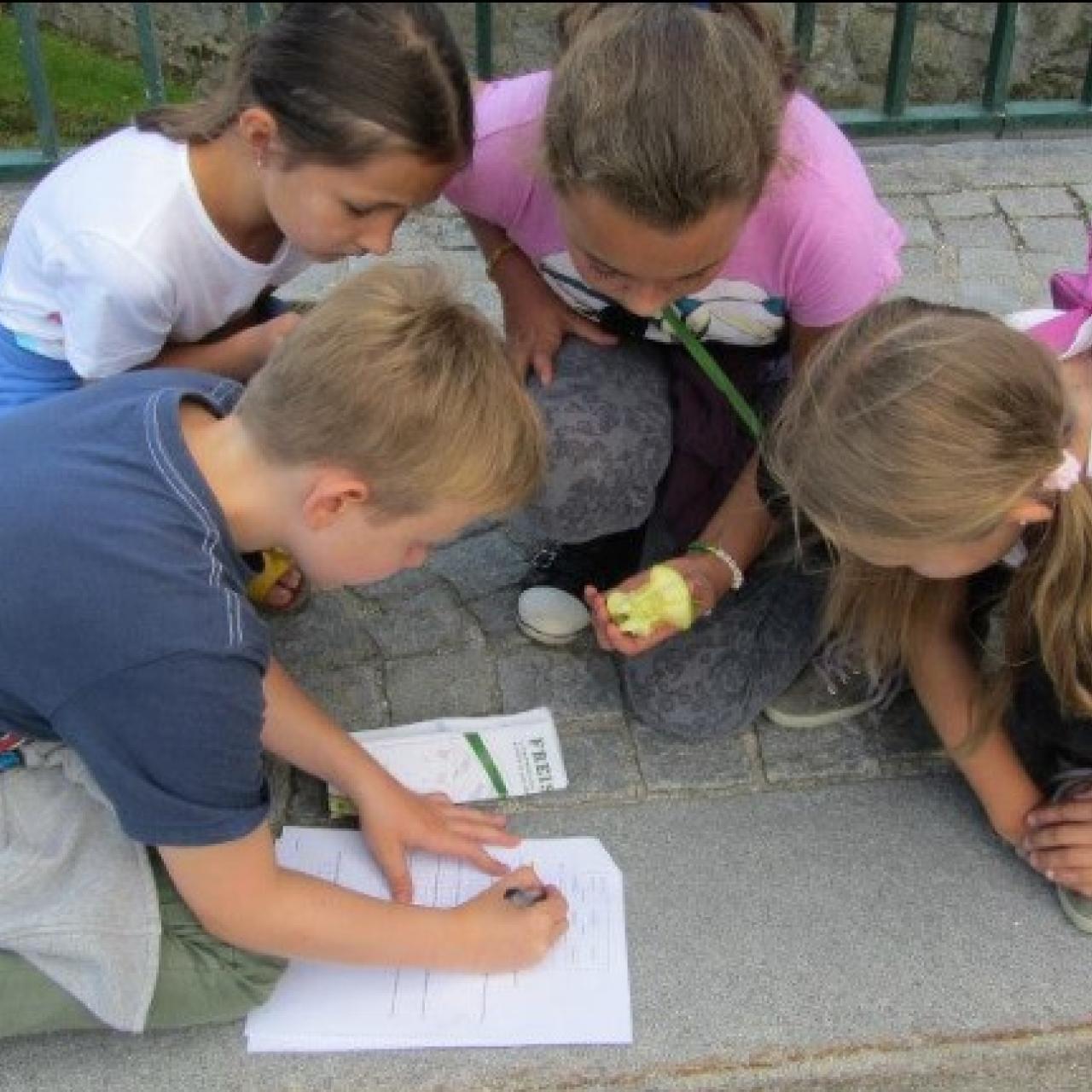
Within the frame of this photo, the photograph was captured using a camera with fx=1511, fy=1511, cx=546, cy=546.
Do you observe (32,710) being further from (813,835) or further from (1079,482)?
(1079,482)

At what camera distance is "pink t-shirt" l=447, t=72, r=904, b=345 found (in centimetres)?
207

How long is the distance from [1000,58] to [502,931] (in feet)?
9.00

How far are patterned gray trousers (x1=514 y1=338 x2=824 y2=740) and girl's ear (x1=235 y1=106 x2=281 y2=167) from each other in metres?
0.55

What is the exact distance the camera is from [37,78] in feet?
11.1

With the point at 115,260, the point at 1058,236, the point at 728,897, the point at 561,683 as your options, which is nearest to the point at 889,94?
the point at 1058,236

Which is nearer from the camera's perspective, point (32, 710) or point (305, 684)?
point (32, 710)

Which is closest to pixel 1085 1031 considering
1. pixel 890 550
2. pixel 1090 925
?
pixel 1090 925

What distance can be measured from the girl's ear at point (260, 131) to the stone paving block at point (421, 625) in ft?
2.46

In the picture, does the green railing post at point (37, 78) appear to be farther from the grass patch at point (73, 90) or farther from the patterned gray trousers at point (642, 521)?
the patterned gray trousers at point (642, 521)

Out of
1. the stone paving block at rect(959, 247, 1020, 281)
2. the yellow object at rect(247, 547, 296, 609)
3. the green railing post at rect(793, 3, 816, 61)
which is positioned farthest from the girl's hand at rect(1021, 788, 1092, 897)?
the green railing post at rect(793, 3, 816, 61)

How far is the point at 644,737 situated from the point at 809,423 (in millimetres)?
694

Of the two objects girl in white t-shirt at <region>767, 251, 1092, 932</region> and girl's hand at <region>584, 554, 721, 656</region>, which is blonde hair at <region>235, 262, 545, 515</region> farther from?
girl's hand at <region>584, 554, 721, 656</region>

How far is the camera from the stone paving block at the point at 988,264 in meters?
3.28

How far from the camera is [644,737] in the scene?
227 centimetres
